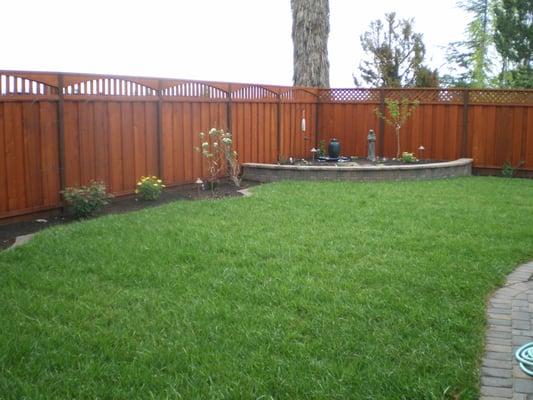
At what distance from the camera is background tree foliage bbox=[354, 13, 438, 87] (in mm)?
27789

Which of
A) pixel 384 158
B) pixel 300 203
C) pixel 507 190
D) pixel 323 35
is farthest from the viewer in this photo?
pixel 323 35

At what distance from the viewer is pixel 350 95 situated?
14656 millimetres

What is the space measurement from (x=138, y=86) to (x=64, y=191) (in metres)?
2.16

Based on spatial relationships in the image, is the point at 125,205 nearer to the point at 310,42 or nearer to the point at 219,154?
the point at 219,154

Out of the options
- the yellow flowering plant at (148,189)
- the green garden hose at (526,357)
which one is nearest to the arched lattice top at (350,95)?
the yellow flowering plant at (148,189)

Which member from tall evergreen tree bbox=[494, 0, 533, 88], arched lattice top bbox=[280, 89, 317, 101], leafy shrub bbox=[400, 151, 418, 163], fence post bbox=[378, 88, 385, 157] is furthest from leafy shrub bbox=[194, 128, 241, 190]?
tall evergreen tree bbox=[494, 0, 533, 88]

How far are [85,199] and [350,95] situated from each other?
804 cm

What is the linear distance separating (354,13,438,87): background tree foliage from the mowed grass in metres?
20.7

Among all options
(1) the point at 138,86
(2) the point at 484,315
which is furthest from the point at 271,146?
(2) the point at 484,315

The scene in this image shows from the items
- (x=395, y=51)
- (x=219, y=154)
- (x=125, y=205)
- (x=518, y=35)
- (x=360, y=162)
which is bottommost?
(x=125, y=205)

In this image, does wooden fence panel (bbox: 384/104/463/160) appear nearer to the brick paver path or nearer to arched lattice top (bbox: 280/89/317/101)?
arched lattice top (bbox: 280/89/317/101)

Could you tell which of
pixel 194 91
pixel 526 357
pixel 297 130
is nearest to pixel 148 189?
pixel 194 91

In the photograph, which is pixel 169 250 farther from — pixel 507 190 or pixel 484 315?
pixel 507 190

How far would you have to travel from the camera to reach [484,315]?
4469 mm
